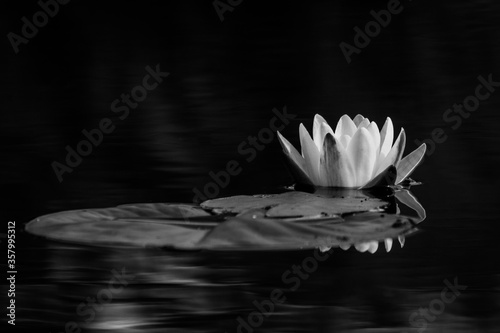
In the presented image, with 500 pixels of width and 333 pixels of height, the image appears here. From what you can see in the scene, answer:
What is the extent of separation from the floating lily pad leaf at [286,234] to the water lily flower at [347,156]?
424 mm

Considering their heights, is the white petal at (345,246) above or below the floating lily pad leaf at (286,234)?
below

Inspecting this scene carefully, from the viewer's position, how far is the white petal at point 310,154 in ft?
8.14

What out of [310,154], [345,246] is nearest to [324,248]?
[345,246]

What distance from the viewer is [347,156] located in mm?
2434

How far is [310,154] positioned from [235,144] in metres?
1.10

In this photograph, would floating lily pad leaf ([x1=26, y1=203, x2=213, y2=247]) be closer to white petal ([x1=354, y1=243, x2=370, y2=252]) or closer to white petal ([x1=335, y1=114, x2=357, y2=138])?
white petal ([x1=354, y1=243, x2=370, y2=252])

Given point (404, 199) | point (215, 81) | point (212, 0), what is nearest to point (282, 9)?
point (212, 0)

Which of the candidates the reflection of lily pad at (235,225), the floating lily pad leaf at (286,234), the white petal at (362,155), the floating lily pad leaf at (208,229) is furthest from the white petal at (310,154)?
the floating lily pad leaf at (286,234)

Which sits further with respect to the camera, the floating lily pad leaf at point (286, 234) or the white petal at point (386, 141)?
the white petal at point (386, 141)

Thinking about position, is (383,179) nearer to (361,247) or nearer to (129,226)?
(361,247)

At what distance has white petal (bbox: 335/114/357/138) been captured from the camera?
2.53 meters

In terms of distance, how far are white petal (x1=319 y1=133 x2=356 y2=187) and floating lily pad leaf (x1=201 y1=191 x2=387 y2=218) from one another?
5.2 inches

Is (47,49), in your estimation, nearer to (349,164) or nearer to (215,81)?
(215,81)

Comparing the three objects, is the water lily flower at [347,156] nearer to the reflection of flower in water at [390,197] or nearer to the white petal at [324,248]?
the reflection of flower in water at [390,197]
